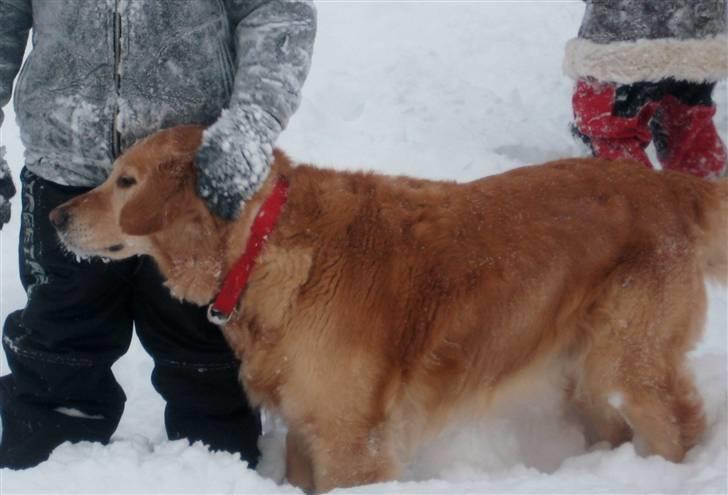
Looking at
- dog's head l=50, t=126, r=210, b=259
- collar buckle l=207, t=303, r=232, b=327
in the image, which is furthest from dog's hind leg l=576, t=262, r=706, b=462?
dog's head l=50, t=126, r=210, b=259

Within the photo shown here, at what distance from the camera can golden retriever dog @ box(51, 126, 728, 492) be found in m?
2.86

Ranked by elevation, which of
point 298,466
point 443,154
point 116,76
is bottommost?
point 298,466

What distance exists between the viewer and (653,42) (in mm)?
4051

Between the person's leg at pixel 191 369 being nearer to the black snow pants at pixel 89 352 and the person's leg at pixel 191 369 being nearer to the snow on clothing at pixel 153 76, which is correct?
the black snow pants at pixel 89 352

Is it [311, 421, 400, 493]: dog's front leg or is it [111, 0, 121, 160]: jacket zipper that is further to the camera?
[311, 421, 400, 493]: dog's front leg

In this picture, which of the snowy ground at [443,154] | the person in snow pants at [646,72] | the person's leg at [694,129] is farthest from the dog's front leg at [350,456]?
the person's leg at [694,129]

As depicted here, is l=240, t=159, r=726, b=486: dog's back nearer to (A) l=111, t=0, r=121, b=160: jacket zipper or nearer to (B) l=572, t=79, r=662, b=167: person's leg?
(A) l=111, t=0, r=121, b=160: jacket zipper

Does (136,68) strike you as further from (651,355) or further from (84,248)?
(651,355)

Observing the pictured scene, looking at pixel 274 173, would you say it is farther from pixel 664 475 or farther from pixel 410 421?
pixel 664 475

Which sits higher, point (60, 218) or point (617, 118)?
point (617, 118)

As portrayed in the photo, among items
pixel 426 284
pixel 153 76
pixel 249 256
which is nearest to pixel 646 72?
pixel 426 284

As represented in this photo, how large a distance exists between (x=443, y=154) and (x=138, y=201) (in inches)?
146

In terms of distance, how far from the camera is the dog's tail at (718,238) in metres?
3.27

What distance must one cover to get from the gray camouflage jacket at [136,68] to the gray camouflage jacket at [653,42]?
191 centimetres
